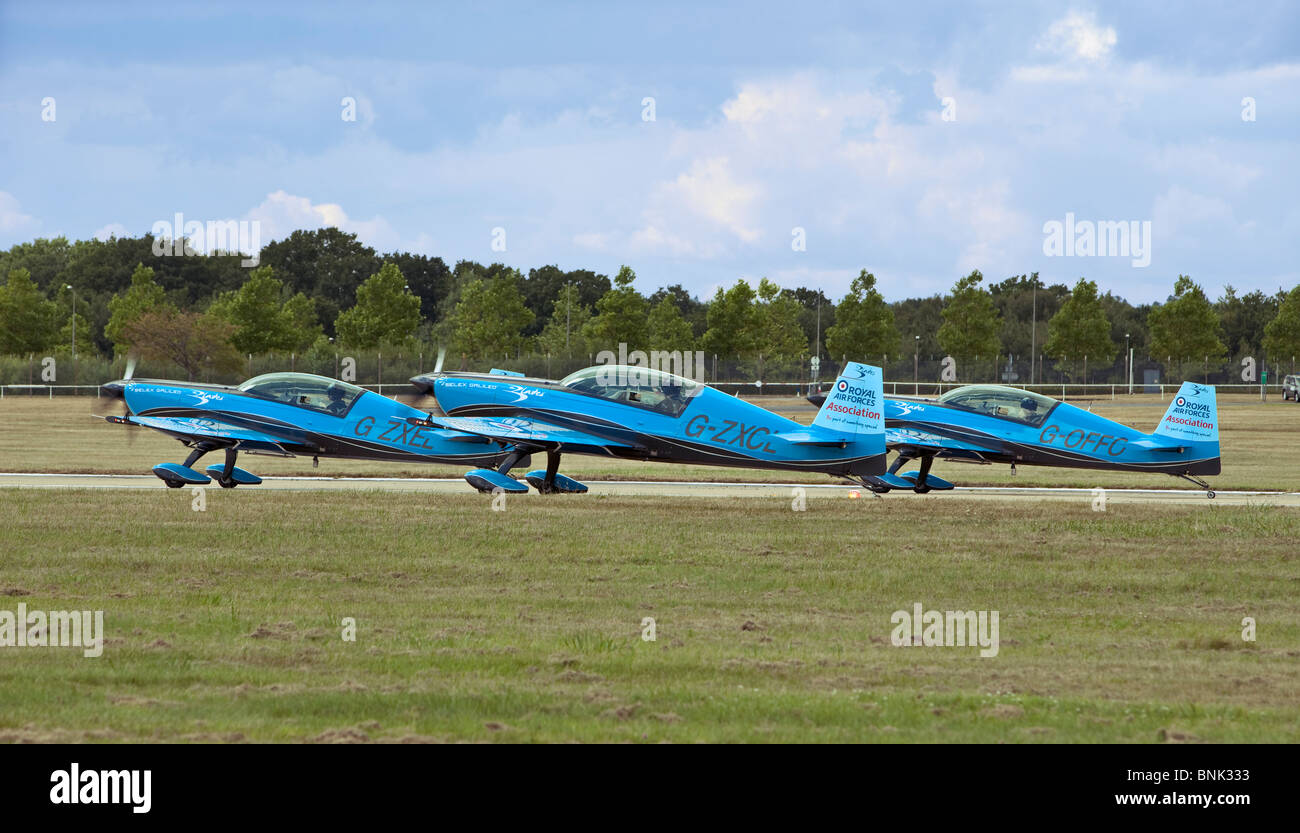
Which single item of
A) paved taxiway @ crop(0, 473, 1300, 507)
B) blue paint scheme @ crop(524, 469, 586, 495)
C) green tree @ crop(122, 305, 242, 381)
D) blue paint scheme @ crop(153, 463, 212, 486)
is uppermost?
green tree @ crop(122, 305, 242, 381)

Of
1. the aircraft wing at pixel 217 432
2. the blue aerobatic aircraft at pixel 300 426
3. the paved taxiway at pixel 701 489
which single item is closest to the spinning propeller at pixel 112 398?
the blue aerobatic aircraft at pixel 300 426

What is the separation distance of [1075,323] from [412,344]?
40.9 m

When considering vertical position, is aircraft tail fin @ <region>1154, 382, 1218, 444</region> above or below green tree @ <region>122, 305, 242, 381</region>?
below

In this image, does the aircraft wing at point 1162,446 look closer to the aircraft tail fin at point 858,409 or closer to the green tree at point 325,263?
the aircraft tail fin at point 858,409

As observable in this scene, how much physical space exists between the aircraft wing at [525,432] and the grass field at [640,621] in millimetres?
1489

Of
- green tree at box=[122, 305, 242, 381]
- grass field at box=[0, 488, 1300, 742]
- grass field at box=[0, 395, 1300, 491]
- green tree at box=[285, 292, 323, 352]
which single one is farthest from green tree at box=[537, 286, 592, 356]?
grass field at box=[0, 488, 1300, 742]

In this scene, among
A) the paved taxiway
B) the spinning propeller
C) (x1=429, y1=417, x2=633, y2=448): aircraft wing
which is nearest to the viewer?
(x1=429, y1=417, x2=633, y2=448): aircraft wing

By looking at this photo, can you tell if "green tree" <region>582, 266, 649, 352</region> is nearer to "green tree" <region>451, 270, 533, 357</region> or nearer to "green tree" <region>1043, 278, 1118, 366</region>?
"green tree" <region>451, 270, 533, 357</region>

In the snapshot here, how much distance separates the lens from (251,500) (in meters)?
20.1

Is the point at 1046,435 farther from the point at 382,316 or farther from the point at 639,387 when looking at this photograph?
the point at 382,316

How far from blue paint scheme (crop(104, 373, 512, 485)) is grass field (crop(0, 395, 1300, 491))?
4876mm

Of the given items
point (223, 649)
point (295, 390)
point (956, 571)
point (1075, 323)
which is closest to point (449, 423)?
point (295, 390)

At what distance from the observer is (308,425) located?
22297 mm

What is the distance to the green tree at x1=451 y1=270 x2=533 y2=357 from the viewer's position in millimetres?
72625
